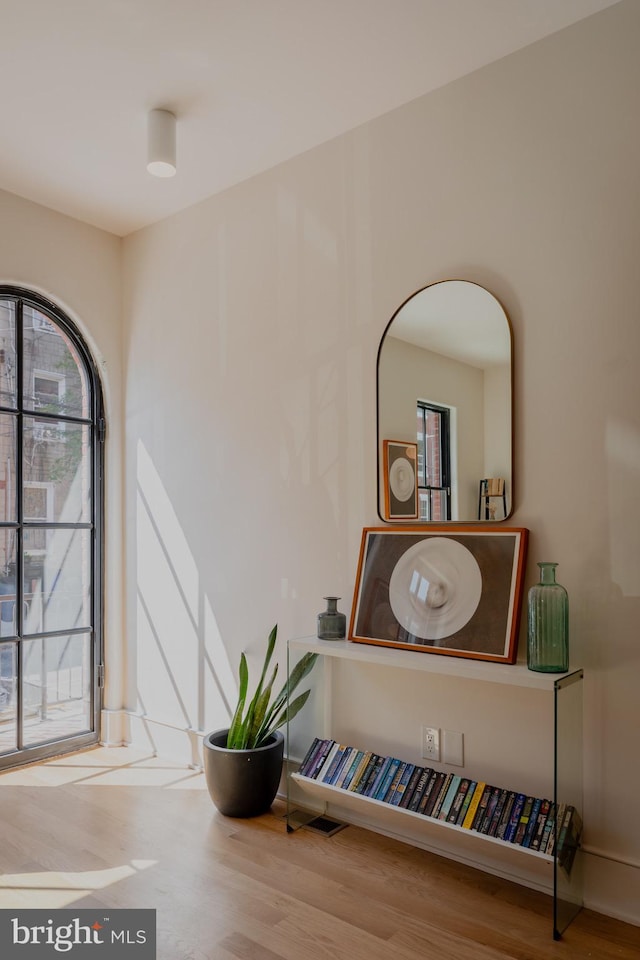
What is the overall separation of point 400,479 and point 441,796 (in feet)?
3.39

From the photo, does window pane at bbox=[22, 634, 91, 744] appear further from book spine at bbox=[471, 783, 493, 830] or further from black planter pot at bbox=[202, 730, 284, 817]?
book spine at bbox=[471, 783, 493, 830]

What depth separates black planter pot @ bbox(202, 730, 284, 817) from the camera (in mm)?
2584

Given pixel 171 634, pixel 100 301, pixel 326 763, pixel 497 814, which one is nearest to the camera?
pixel 497 814

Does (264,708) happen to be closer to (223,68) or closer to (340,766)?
(340,766)

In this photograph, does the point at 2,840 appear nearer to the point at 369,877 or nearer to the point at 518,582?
the point at 369,877

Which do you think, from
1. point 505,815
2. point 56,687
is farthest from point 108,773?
point 505,815

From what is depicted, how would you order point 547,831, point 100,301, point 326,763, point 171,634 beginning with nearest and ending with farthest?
point 547,831
point 326,763
point 171,634
point 100,301

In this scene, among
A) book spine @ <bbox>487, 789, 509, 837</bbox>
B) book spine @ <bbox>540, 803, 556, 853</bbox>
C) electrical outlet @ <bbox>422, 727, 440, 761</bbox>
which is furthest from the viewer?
electrical outlet @ <bbox>422, 727, 440, 761</bbox>

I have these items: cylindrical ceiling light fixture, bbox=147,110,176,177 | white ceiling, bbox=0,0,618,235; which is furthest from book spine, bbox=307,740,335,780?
white ceiling, bbox=0,0,618,235

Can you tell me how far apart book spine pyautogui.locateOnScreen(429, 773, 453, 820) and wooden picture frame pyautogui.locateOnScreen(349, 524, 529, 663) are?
41 centimetres

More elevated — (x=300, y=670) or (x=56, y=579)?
(x=56, y=579)

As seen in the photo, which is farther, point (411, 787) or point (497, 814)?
point (411, 787)

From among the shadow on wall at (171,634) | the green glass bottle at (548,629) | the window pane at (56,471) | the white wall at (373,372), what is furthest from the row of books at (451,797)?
the window pane at (56,471)

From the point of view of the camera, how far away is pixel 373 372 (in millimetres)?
2619
